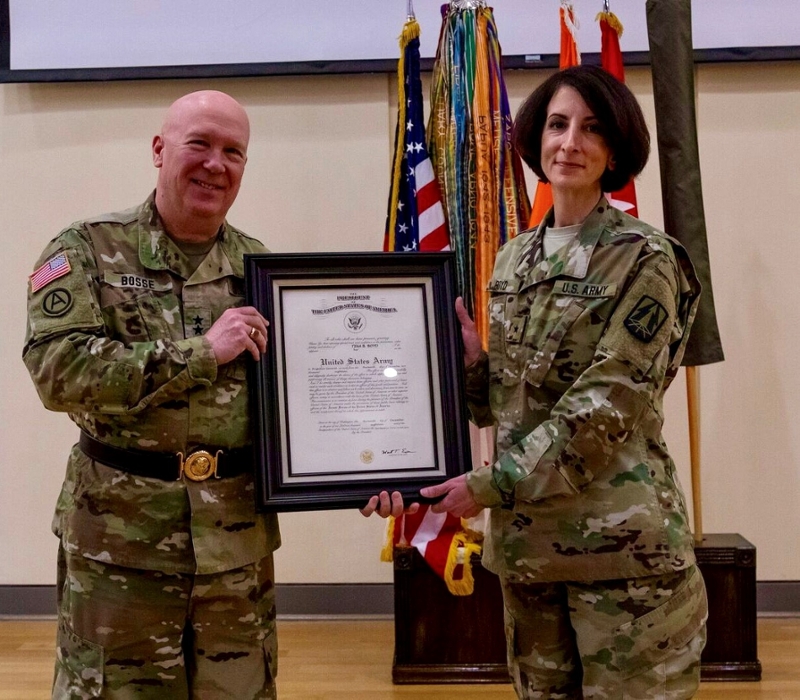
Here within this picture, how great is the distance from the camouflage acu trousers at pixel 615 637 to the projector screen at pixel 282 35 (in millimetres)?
2141

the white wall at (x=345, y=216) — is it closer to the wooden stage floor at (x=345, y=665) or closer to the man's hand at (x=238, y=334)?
the wooden stage floor at (x=345, y=665)

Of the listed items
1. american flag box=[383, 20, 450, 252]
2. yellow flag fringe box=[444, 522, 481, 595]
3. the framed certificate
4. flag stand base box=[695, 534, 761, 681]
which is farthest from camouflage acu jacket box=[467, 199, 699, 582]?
flag stand base box=[695, 534, 761, 681]

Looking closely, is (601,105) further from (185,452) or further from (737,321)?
(737,321)

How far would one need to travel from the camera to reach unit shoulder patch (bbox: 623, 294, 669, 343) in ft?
4.51

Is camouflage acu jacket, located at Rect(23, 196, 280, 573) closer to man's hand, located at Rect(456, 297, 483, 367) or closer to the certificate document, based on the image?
the certificate document

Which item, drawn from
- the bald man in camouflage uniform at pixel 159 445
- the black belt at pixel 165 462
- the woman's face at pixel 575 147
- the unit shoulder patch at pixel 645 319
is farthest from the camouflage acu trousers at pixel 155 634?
the woman's face at pixel 575 147

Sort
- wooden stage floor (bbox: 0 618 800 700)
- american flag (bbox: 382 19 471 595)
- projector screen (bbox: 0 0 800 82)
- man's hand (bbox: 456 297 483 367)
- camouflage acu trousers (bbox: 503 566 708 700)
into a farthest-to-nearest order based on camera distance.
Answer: projector screen (bbox: 0 0 800 82) → american flag (bbox: 382 19 471 595) → wooden stage floor (bbox: 0 618 800 700) → man's hand (bbox: 456 297 483 367) → camouflage acu trousers (bbox: 503 566 708 700)

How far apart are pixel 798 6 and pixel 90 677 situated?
308 centimetres

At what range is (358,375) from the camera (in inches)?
62.4

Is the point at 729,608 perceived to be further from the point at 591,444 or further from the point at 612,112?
the point at 612,112

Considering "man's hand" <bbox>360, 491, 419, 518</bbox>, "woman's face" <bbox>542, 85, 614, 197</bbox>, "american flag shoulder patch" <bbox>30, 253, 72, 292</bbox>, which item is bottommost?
"man's hand" <bbox>360, 491, 419, 518</bbox>

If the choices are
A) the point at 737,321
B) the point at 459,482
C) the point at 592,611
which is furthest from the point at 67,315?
the point at 737,321

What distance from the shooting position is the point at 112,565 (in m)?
1.48

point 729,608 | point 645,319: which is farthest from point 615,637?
point 729,608
